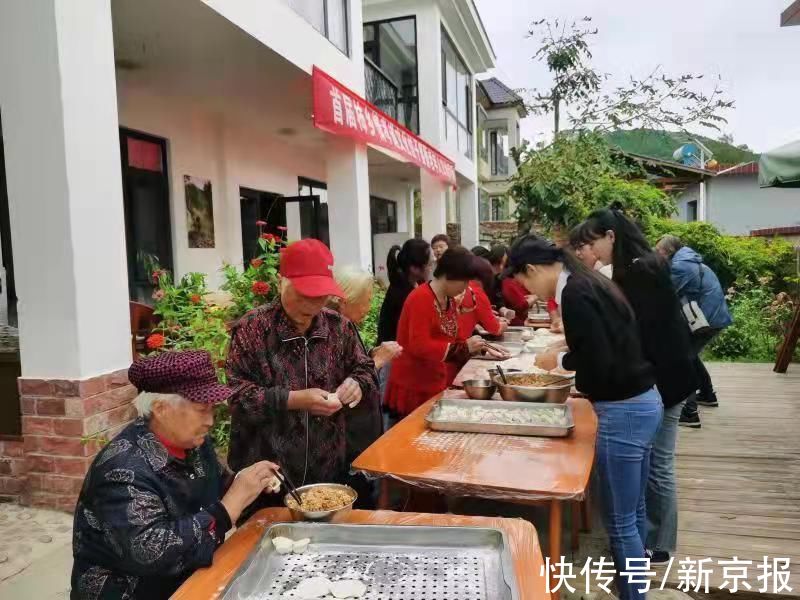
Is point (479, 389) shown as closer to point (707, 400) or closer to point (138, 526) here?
point (138, 526)

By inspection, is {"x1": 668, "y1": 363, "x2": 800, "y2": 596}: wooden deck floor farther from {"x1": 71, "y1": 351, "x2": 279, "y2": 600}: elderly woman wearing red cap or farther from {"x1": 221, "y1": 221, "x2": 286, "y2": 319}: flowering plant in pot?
{"x1": 221, "y1": 221, "x2": 286, "y2": 319}: flowering plant in pot

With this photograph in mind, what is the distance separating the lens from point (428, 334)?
3.16 meters

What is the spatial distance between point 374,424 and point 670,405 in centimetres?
138

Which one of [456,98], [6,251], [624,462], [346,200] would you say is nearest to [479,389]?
[624,462]

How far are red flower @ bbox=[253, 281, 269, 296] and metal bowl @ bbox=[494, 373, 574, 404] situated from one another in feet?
7.40

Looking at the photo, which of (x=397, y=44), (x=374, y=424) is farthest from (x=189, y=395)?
(x=397, y=44)

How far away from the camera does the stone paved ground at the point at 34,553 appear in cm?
254

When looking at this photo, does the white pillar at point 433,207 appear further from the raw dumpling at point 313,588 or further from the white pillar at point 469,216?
the raw dumpling at point 313,588

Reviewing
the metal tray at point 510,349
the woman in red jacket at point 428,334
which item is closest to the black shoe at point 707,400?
the metal tray at point 510,349

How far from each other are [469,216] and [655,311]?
41.1 ft

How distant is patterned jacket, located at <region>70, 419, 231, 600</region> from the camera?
1352 mm

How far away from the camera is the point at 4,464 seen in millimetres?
3203

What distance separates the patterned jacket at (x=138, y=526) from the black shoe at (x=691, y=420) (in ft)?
15.5

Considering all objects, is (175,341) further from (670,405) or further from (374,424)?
(670,405)
